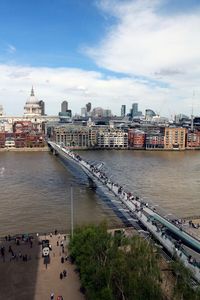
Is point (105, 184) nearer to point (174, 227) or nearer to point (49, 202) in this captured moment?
point (49, 202)

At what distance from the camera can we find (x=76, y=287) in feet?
39.5

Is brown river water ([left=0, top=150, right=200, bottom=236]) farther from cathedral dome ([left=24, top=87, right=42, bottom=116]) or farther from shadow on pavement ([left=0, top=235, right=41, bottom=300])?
cathedral dome ([left=24, top=87, right=42, bottom=116])

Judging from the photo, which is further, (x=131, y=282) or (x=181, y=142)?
(x=181, y=142)

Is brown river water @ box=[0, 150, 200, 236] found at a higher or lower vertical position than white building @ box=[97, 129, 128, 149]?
lower

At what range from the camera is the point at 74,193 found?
2569 centimetres

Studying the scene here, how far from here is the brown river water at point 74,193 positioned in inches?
768

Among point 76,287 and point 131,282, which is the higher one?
point 131,282

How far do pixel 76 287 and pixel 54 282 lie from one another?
82 cm

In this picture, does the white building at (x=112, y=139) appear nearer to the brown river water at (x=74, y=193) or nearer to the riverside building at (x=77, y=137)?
the riverside building at (x=77, y=137)

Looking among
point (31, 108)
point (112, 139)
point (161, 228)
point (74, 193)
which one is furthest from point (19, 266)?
point (31, 108)

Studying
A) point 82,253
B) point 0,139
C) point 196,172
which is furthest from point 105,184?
point 0,139

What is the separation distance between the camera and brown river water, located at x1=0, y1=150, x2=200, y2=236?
19500 millimetres

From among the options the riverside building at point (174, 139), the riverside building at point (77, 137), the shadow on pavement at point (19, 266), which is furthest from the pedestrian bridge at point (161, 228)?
the riverside building at point (77, 137)

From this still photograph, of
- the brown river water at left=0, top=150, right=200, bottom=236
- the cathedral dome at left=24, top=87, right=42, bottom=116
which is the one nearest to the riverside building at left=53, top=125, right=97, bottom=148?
the brown river water at left=0, top=150, right=200, bottom=236
